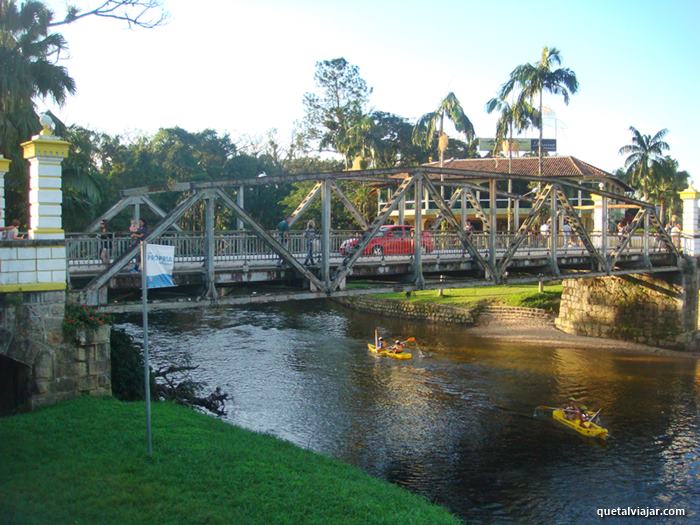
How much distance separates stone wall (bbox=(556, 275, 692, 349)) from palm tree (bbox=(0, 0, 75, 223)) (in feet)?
96.0

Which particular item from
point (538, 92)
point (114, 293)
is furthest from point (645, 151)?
point (114, 293)

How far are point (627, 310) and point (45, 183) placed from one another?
32.8m

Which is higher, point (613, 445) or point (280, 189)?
point (280, 189)

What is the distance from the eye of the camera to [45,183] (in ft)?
50.0

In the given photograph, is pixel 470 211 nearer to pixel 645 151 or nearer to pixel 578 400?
pixel 645 151

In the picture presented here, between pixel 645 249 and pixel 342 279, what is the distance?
21175mm

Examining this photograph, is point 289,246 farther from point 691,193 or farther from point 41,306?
point 691,193

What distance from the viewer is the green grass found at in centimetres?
1048

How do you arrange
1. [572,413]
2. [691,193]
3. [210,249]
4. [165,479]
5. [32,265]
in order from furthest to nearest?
[691,193] < [572,413] < [210,249] < [32,265] < [165,479]

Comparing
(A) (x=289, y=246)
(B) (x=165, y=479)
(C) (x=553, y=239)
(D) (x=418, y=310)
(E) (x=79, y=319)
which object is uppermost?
(C) (x=553, y=239)

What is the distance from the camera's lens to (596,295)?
39.8 metres

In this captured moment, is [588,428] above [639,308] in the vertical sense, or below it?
below

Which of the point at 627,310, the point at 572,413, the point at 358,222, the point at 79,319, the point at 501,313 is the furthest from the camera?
the point at 501,313

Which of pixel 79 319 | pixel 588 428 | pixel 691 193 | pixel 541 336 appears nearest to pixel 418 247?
pixel 588 428
